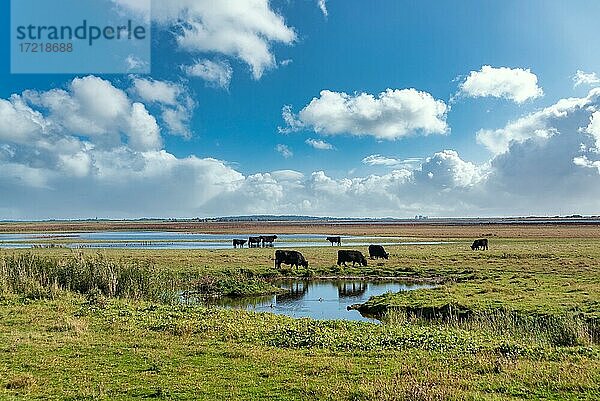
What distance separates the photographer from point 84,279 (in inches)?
990

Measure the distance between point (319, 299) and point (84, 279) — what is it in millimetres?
12305

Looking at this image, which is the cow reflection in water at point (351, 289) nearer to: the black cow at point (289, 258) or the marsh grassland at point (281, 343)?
the marsh grassland at point (281, 343)

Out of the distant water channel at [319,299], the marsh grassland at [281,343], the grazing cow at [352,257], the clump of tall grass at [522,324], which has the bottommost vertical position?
the distant water channel at [319,299]

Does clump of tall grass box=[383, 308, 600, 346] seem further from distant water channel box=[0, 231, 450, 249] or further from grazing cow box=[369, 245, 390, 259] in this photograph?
distant water channel box=[0, 231, 450, 249]

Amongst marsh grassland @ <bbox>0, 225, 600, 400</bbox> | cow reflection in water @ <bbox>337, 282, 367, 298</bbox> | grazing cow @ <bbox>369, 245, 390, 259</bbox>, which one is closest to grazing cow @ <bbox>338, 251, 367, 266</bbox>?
grazing cow @ <bbox>369, 245, 390, 259</bbox>

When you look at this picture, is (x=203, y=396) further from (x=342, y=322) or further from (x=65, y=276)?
(x=65, y=276)

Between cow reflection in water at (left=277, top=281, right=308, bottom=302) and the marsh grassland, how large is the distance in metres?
4.23

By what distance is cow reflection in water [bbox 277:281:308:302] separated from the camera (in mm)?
28672

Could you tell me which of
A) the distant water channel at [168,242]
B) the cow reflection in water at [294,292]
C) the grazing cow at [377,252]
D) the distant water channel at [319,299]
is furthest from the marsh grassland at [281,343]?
the distant water channel at [168,242]

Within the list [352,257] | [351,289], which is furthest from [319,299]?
[352,257]

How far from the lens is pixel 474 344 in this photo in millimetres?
14258

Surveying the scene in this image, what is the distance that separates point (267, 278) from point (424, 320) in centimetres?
1649

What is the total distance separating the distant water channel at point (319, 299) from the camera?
943 inches

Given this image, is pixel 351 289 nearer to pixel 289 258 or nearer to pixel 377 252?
pixel 289 258
